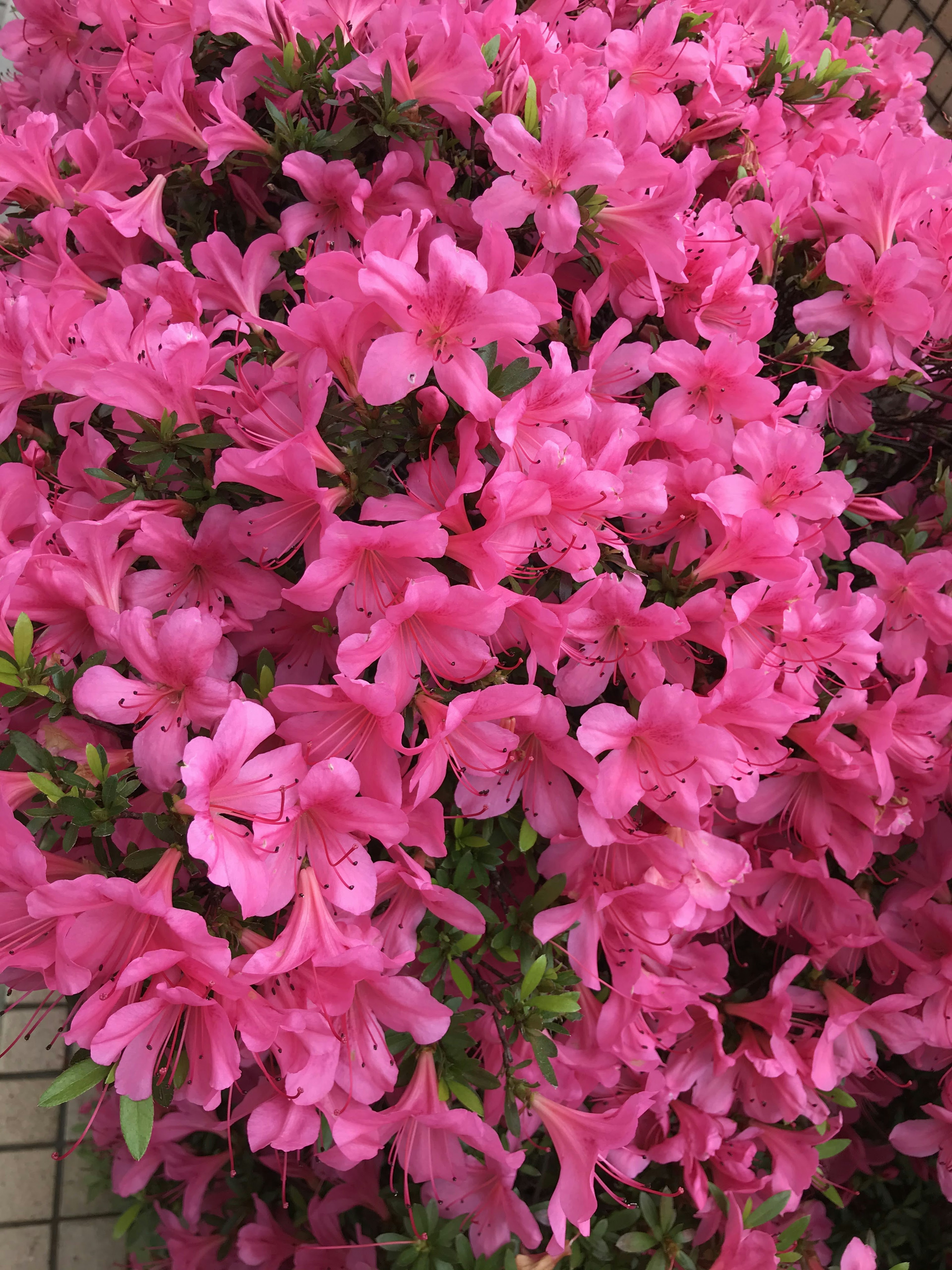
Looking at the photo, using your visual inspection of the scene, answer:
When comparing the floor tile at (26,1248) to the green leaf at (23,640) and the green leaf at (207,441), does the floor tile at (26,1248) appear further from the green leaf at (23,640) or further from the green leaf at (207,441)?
the green leaf at (207,441)

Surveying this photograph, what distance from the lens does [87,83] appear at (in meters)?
1.61

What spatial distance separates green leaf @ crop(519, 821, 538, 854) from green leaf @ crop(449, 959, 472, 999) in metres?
0.18

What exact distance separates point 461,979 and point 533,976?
99mm

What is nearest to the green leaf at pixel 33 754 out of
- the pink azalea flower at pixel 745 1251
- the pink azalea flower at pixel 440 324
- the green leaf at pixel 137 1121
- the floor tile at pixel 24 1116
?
the green leaf at pixel 137 1121

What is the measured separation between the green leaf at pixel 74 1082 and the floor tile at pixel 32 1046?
6.35ft

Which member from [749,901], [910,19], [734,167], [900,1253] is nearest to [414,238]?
[734,167]

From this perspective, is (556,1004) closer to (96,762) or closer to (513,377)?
(96,762)

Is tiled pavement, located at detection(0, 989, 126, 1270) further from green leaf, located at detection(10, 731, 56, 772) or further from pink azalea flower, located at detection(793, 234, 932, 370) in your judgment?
pink azalea flower, located at detection(793, 234, 932, 370)

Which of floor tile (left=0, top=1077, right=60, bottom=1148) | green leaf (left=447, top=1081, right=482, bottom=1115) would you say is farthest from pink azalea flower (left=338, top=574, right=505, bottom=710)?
floor tile (left=0, top=1077, right=60, bottom=1148)

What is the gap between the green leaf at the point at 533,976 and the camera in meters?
1.20

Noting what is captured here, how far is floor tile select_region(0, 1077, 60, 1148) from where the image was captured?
101 inches

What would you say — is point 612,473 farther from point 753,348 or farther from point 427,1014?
point 427,1014

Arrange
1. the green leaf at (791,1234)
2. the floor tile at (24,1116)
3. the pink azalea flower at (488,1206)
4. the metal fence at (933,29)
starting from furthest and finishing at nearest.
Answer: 1. the metal fence at (933,29)
2. the floor tile at (24,1116)
3. the green leaf at (791,1234)
4. the pink azalea flower at (488,1206)

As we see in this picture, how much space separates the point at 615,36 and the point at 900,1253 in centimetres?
220
